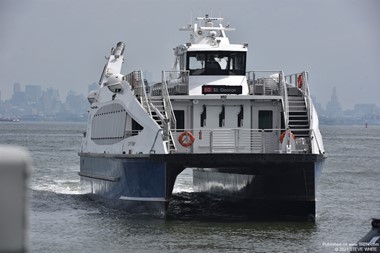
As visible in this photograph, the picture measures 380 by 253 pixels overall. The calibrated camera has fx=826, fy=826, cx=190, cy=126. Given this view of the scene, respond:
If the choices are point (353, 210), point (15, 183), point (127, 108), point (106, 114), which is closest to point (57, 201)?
point (106, 114)

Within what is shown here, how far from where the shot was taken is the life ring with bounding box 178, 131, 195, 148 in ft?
63.1

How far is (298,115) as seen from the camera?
828 inches

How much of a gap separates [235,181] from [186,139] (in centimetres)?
521

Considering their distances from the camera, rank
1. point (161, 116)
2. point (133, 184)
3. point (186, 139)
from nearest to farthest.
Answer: point (186, 139), point (161, 116), point (133, 184)

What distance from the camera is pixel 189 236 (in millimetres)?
17375

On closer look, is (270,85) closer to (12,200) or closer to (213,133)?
(213,133)

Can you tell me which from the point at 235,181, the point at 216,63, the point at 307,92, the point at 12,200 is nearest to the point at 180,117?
the point at 216,63

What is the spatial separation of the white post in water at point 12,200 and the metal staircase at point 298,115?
18752 millimetres

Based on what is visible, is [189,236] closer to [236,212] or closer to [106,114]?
[236,212]

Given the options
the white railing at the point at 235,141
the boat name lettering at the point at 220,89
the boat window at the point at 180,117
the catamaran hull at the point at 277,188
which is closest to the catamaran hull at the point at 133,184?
the white railing at the point at 235,141

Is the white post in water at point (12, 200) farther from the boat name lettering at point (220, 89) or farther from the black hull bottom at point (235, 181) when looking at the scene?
the boat name lettering at point (220, 89)

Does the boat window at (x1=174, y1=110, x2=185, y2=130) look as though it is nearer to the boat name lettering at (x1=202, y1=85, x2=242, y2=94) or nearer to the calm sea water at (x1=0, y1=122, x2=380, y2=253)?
the boat name lettering at (x1=202, y1=85, x2=242, y2=94)

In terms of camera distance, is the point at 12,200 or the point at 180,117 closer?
the point at 12,200

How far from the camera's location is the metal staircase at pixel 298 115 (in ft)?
66.9
